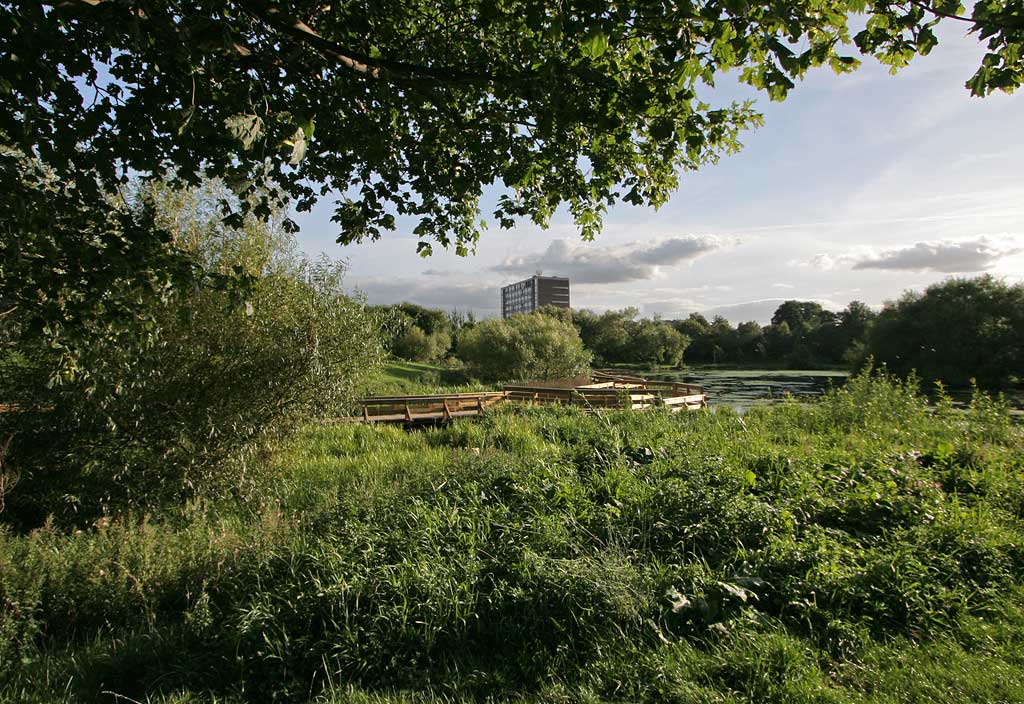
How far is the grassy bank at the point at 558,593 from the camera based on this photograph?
123 inches

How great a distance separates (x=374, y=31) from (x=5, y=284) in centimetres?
380

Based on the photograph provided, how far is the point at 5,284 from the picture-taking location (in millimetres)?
4148

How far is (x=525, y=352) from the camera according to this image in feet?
118

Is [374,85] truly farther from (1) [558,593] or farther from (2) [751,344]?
(2) [751,344]

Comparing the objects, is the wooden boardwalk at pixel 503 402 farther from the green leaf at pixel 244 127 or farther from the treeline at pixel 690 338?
the treeline at pixel 690 338

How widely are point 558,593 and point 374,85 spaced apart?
4094mm

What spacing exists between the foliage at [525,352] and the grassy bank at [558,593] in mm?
29923

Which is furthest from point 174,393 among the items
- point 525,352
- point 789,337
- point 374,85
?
point 789,337

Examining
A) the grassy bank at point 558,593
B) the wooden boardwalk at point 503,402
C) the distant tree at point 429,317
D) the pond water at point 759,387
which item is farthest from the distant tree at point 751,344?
the grassy bank at point 558,593

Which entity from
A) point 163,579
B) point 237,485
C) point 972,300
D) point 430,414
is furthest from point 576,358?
point 163,579

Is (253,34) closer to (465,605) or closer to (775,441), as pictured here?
(465,605)

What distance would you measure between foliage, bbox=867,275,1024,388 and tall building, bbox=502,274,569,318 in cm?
10477

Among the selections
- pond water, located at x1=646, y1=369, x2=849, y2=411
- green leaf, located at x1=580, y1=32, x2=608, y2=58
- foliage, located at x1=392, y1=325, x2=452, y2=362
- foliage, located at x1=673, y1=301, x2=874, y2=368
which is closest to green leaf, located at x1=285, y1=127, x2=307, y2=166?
green leaf, located at x1=580, y1=32, x2=608, y2=58

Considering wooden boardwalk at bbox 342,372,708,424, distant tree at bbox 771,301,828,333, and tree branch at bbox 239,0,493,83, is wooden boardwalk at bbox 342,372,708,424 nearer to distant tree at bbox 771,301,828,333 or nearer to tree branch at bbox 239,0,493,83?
tree branch at bbox 239,0,493,83
